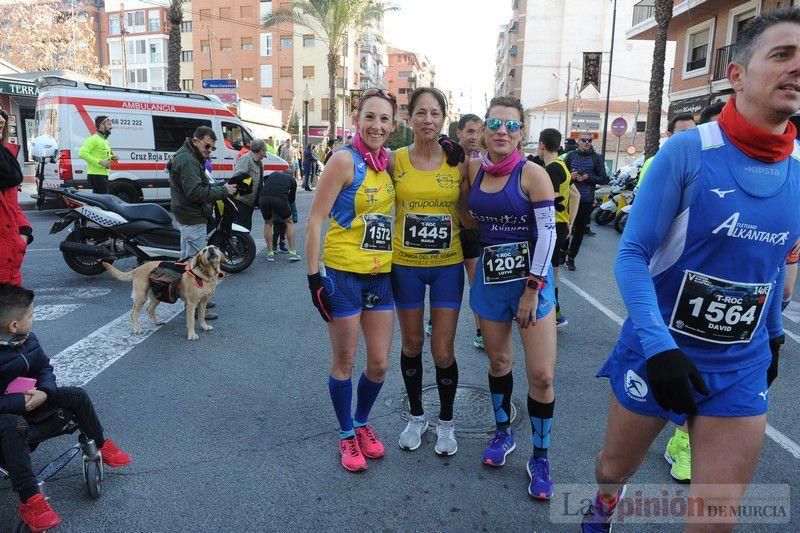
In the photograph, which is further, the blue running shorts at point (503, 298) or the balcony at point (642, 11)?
the balcony at point (642, 11)

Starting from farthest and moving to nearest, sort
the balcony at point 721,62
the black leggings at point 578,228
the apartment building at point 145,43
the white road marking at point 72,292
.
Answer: the apartment building at point 145,43
the balcony at point 721,62
the black leggings at point 578,228
the white road marking at point 72,292

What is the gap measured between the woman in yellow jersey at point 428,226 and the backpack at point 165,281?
3.37 m

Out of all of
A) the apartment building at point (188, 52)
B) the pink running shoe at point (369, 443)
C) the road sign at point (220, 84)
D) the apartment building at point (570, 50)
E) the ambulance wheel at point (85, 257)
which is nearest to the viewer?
the pink running shoe at point (369, 443)

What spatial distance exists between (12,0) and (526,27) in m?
55.6

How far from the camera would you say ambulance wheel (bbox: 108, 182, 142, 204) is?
14.4 meters

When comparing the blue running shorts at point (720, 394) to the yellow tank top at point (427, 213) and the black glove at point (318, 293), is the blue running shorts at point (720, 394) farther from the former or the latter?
the black glove at point (318, 293)

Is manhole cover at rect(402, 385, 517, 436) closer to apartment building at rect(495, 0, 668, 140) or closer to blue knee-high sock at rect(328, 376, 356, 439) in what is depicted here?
blue knee-high sock at rect(328, 376, 356, 439)

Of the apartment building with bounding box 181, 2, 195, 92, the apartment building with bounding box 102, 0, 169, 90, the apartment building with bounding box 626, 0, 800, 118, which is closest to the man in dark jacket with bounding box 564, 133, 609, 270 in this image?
the apartment building with bounding box 626, 0, 800, 118

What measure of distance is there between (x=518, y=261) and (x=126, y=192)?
46.5 ft

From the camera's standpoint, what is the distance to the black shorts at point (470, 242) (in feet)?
10.9

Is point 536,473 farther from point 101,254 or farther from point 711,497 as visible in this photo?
point 101,254

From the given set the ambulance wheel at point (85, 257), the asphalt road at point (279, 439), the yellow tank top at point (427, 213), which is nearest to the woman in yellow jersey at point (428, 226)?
the yellow tank top at point (427, 213)

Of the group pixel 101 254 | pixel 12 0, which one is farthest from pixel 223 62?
pixel 101 254

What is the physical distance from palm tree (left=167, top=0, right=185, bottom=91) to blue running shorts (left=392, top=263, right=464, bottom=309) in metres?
17.9
